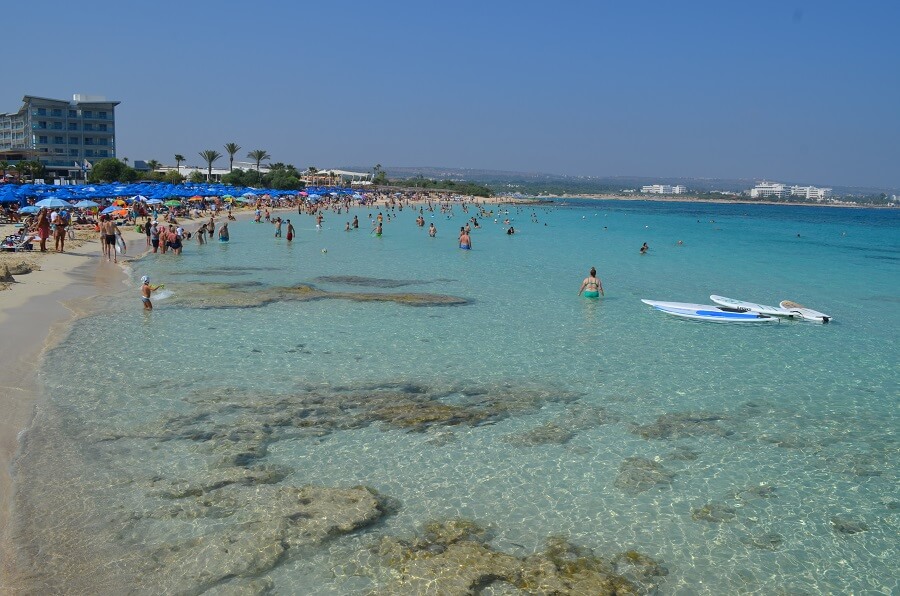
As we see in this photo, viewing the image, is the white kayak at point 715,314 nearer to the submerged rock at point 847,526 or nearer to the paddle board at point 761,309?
the paddle board at point 761,309

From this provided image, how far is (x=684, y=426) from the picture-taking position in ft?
32.0

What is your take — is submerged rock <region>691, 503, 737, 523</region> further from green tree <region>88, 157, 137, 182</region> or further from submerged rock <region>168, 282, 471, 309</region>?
green tree <region>88, 157, 137, 182</region>

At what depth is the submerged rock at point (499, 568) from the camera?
19.2ft

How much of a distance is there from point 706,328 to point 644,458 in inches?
353

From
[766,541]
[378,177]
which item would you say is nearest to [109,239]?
[766,541]

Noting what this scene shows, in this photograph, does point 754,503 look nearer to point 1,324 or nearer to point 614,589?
point 614,589

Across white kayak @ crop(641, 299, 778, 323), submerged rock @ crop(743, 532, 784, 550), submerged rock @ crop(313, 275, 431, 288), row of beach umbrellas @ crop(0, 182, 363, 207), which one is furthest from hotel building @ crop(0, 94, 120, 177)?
submerged rock @ crop(743, 532, 784, 550)

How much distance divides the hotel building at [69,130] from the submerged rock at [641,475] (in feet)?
277

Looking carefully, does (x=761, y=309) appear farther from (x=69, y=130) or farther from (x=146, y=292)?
(x=69, y=130)

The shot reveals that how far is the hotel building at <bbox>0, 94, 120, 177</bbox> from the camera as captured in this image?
8094 cm

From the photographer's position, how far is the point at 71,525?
664 centimetres

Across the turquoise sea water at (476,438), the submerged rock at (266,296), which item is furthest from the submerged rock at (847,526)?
the submerged rock at (266,296)

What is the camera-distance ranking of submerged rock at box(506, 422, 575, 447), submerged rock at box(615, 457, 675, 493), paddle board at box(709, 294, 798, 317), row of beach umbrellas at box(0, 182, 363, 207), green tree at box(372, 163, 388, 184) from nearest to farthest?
submerged rock at box(615, 457, 675, 493)
submerged rock at box(506, 422, 575, 447)
paddle board at box(709, 294, 798, 317)
row of beach umbrellas at box(0, 182, 363, 207)
green tree at box(372, 163, 388, 184)

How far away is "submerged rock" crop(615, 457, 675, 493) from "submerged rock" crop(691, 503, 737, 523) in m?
0.59
